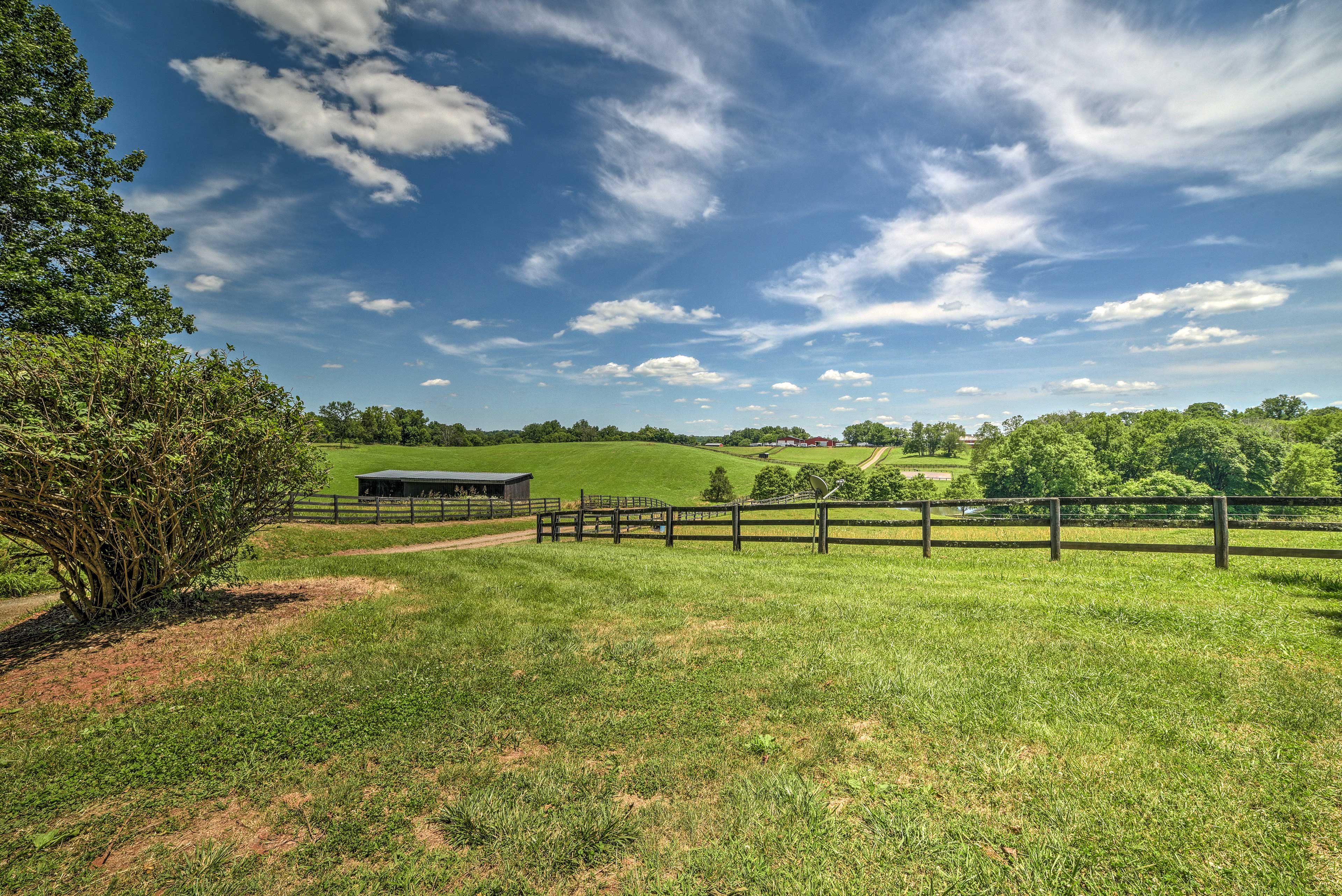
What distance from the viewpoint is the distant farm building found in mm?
44031

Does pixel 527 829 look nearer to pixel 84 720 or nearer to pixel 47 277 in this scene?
pixel 84 720

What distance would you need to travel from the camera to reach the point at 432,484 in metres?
44.4

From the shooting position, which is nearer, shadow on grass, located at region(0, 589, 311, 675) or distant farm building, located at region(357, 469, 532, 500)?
shadow on grass, located at region(0, 589, 311, 675)

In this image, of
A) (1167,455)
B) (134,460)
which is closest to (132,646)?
(134,460)

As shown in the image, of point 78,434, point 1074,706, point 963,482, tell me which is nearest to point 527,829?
point 1074,706

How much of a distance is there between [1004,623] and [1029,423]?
89102 millimetres

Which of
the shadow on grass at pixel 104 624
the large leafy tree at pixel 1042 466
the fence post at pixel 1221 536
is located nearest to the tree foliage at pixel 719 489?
the large leafy tree at pixel 1042 466

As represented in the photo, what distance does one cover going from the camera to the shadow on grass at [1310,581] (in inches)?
272

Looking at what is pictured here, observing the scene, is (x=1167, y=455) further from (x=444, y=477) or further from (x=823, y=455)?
(x=444, y=477)

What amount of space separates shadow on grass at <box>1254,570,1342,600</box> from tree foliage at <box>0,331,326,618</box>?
14293 millimetres

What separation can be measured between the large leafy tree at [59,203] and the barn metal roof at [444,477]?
23.8 m

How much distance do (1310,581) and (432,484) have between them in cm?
4719

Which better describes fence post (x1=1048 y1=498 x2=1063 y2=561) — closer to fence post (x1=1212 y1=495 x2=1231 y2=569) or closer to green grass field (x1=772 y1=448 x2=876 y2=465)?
fence post (x1=1212 y1=495 x2=1231 y2=569)

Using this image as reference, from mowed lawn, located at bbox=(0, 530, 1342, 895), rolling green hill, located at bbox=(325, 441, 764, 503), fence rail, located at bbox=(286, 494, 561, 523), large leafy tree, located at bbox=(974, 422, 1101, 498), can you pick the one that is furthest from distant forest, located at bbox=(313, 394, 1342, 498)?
mowed lawn, located at bbox=(0, 530, 1342, 895)
